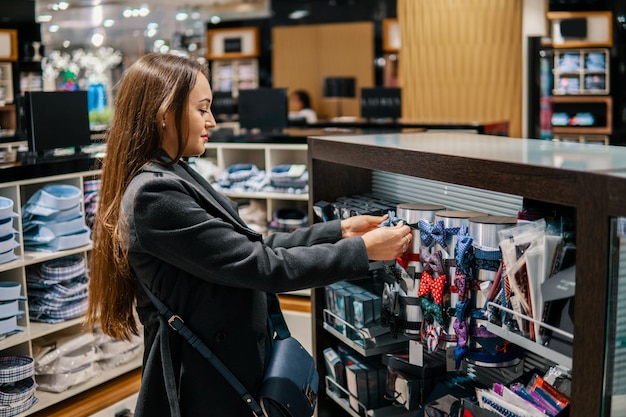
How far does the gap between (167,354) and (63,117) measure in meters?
2.35

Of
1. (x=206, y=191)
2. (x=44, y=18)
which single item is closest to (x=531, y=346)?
(x=206, y=191)

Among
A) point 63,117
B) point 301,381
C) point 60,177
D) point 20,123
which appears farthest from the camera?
point 20,123

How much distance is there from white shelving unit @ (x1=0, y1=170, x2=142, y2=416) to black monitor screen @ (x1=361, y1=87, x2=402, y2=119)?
12.8 ft

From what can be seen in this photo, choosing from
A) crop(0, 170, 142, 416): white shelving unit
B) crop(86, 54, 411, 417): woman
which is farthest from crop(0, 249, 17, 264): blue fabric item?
crop(86, 54, 411, 417): woman

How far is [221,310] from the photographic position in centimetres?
191

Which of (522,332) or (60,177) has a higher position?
(60,177)

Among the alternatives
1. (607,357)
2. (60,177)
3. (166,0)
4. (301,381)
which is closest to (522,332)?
(607,357)

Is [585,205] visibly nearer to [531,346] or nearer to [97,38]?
[531,346]

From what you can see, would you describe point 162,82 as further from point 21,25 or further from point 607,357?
point 21,25

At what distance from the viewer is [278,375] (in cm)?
197

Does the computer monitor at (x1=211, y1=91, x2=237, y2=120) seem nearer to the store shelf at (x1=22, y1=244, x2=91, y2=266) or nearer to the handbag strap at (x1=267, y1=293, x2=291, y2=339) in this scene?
the store shelf at (x1=22, y1=244, x2=91, y2=266)

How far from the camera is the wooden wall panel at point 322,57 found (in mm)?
14930

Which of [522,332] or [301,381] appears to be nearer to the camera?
[522,332]

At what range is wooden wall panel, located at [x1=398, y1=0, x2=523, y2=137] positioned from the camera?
7945mm
